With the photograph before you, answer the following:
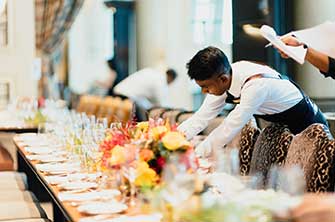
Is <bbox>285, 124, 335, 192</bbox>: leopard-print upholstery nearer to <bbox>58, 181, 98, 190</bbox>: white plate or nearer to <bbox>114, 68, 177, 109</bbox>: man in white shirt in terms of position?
<bbox>58, 181, 98, 190</bbox>: white plate

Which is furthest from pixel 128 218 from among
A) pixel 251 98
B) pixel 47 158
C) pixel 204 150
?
pixel 47 158

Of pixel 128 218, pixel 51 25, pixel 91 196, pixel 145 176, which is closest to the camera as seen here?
pixel 128 218

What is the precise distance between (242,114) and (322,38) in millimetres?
636

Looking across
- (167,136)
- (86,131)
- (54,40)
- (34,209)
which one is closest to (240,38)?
(86,131)

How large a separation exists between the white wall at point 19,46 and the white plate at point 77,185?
16.9 feet

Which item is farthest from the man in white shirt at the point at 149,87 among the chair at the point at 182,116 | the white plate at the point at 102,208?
the white plate at the point at 102,208

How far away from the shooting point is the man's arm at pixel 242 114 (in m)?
3.54

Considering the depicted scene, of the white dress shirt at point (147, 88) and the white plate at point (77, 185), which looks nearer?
the white plate at point (77, 185)

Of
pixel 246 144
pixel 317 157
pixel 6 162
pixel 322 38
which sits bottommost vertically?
pixel 6 162

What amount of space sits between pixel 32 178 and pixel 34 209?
2.19 metres

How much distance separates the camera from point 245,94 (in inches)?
140

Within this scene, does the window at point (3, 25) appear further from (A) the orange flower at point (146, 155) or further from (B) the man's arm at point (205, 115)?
(A) the orange flower at point (146, 155)

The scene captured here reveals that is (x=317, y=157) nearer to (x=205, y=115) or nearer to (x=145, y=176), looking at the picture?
(x=145, y=176)

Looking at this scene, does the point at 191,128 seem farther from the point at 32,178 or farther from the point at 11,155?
the point at 11,155
